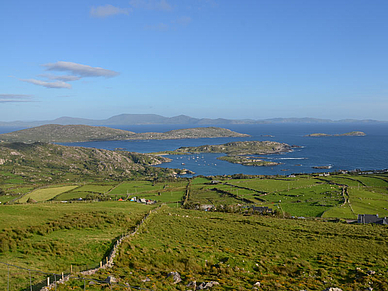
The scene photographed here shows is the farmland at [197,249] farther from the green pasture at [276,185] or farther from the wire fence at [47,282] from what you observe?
the green pasture at [276,185]

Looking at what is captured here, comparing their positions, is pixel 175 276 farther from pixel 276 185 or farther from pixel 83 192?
pixel 276 185

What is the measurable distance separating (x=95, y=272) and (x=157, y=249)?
5815 millimetres

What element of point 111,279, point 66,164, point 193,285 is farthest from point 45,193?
point 193,285

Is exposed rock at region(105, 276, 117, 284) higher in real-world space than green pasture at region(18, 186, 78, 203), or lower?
higher

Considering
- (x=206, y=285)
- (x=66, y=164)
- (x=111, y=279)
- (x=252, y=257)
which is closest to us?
(x=111, y=279)

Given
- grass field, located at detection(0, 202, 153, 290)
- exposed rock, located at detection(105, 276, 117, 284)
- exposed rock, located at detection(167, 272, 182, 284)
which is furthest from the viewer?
grass field, located at detection(0, 202, 153, 290)

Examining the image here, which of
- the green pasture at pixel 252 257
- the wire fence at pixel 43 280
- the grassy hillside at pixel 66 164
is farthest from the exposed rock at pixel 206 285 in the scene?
the grassy hillside at pixel 66 164

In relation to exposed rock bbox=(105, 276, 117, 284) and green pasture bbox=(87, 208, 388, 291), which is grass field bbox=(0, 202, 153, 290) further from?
exposed rock bbox=(105, 276, 117, 284)

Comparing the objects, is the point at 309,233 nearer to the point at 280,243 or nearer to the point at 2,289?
the point at 280,243

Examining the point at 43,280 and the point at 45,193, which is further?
the point at 45,193

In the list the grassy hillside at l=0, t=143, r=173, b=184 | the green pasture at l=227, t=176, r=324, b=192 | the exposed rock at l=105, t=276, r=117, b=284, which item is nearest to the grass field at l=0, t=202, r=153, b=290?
the exposed rock at l=105, t=276, r=117, b=284

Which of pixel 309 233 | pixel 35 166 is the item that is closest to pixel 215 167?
pixel 35 166

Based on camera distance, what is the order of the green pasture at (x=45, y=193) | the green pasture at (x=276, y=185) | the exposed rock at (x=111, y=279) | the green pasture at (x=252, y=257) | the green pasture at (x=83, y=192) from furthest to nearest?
the green pasture at (x=276, y=185) < the green pasture at (x=83, y=192) < the green pasture at (x=45, y=193) < the green pasture at (x=252, y=257) < the exposed rock at (x=111, y=279)

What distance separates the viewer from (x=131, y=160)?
181m
